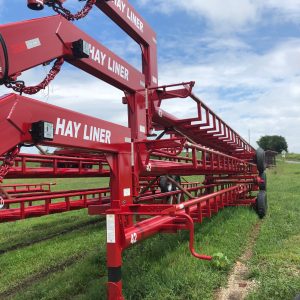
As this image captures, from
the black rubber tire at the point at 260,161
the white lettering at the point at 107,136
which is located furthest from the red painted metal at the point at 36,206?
the black rubber tire at the point at 260,161

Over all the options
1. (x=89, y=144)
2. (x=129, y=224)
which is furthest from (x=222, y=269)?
(x=89, y=144)

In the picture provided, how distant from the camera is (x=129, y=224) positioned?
4.80m

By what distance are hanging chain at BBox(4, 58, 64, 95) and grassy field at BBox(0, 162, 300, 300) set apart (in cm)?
236

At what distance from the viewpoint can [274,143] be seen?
342ft

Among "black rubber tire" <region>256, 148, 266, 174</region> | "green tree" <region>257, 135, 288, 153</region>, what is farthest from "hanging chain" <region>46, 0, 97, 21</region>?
"green tree" <region>257, 135, 288, 153</region>

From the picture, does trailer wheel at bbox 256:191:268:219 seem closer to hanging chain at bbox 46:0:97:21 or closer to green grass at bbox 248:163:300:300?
green grass at bbox 248:163:300:300

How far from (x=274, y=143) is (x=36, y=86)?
10537 cm

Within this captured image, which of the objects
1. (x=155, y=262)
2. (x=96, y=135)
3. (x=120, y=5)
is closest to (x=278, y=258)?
(x=155, y=262)

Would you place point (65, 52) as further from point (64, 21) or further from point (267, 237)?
point (267, 237)

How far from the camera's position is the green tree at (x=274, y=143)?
103312 mm

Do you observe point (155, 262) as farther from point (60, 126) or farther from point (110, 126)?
point (60, 126)

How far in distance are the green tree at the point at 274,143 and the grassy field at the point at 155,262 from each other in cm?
9766

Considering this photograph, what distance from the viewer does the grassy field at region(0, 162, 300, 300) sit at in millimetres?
4680

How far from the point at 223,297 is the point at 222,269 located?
2.77 feet
